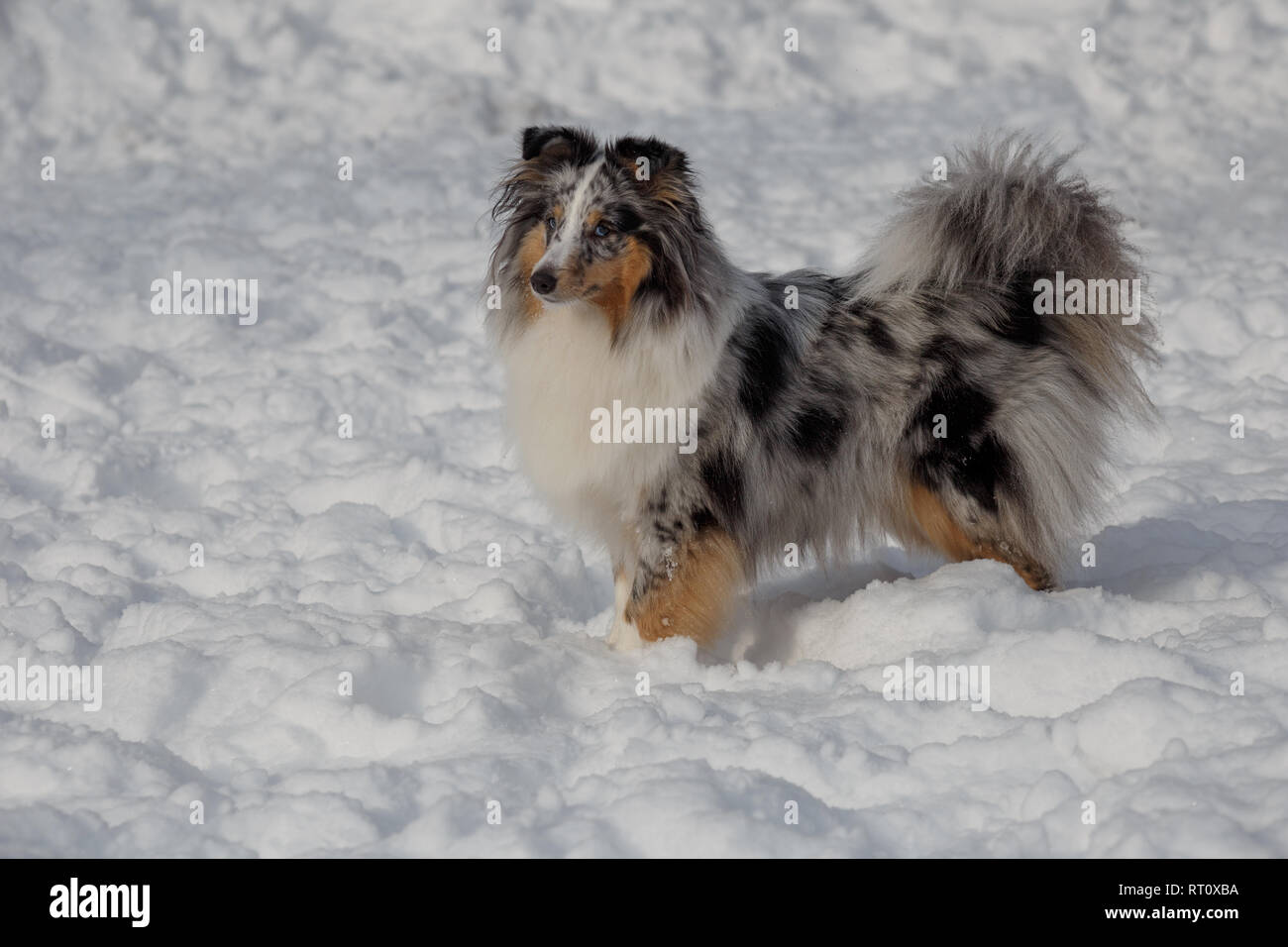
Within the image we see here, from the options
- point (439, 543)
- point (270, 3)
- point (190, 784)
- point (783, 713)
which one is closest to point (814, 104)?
point (270, 3)

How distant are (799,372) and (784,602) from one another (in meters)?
0.83

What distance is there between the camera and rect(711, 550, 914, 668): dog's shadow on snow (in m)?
4.38

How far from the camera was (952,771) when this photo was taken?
10.1ft

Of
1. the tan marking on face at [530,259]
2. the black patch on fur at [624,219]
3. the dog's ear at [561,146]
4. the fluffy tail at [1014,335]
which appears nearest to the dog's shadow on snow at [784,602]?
the fluffy tail at [1014,335]

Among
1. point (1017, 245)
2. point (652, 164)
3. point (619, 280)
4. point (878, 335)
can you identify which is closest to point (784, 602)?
point (878, 335)

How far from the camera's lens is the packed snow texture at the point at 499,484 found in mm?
3041

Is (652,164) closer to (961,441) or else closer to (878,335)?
(878,335)

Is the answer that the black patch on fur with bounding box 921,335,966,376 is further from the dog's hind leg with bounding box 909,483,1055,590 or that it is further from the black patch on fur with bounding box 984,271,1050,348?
the dog's hind leg with bounding box 909,483,1055,590

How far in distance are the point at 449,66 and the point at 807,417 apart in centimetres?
624

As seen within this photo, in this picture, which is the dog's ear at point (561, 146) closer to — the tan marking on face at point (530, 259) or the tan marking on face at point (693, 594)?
the tan marking on face at point (530, 259)

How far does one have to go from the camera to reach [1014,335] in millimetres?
4434

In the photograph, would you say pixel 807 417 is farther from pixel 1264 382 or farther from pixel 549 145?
pixel 1264 382

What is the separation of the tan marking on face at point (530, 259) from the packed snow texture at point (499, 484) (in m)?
0.92

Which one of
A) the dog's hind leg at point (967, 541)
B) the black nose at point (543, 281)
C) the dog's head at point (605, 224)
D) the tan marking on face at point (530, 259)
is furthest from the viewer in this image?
the dog's hind leg at point (967, 541)
